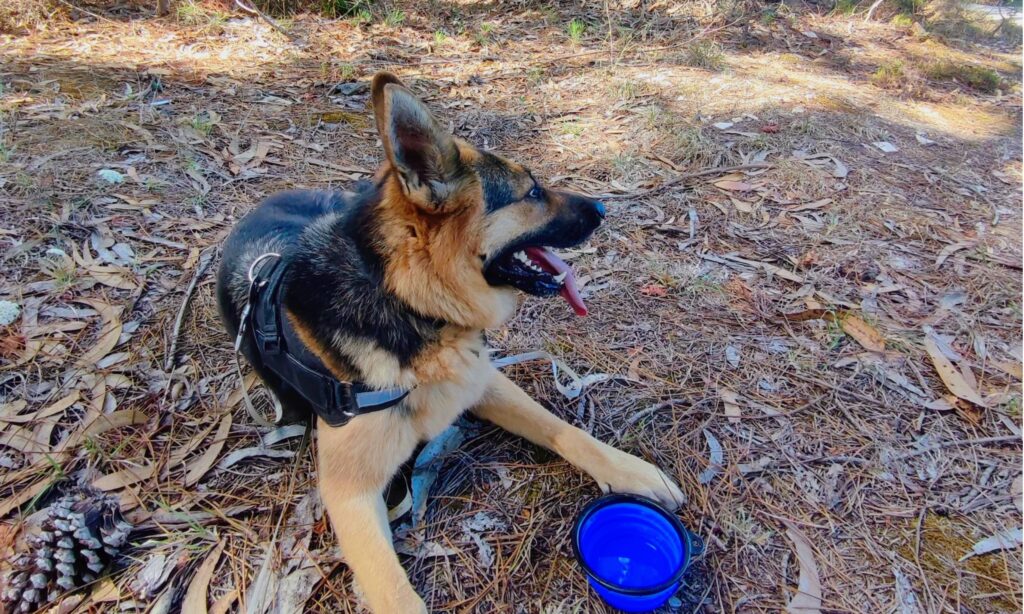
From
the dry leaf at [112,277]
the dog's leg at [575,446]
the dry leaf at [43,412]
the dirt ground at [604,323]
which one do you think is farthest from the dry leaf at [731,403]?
the dry leaf at [112,277]

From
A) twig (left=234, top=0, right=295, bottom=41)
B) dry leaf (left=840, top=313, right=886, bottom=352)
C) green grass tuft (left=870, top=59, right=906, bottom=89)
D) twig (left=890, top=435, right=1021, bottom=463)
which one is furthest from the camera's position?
green grass tuft (left=870, top=59, right=906, bottom=89)

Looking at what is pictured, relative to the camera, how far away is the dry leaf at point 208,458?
2305mm

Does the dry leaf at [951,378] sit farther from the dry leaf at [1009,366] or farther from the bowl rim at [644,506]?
the bowl rim at [644,506]

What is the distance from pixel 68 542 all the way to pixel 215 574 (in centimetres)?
50

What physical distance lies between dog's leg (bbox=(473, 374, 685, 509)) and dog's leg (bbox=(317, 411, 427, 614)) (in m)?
0.47

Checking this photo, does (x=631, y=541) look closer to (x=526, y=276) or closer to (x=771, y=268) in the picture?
(x=526, y=276)

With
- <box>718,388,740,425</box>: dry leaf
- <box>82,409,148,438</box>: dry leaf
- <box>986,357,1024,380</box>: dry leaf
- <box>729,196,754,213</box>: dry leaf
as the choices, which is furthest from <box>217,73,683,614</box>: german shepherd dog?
<box>729,196,754,213</box>: dry leaf

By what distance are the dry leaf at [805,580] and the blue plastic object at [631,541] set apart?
373mm

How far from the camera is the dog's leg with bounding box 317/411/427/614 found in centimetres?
188

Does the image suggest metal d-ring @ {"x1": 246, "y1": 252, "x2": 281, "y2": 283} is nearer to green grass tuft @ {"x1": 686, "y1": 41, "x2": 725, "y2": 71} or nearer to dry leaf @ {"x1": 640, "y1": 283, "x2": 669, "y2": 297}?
dry leaf @ {"x1": 640, "y1": 283, "x2": 669, "y2": 297}

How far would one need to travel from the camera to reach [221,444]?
8.01 ft

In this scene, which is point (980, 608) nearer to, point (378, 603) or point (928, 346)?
point (928, 346)

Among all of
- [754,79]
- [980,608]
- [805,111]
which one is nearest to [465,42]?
[754,79]

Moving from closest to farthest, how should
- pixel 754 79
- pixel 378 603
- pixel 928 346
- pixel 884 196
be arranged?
pixel 378 603
pixel 928 346
pixel 884 196
pixel 754 79
